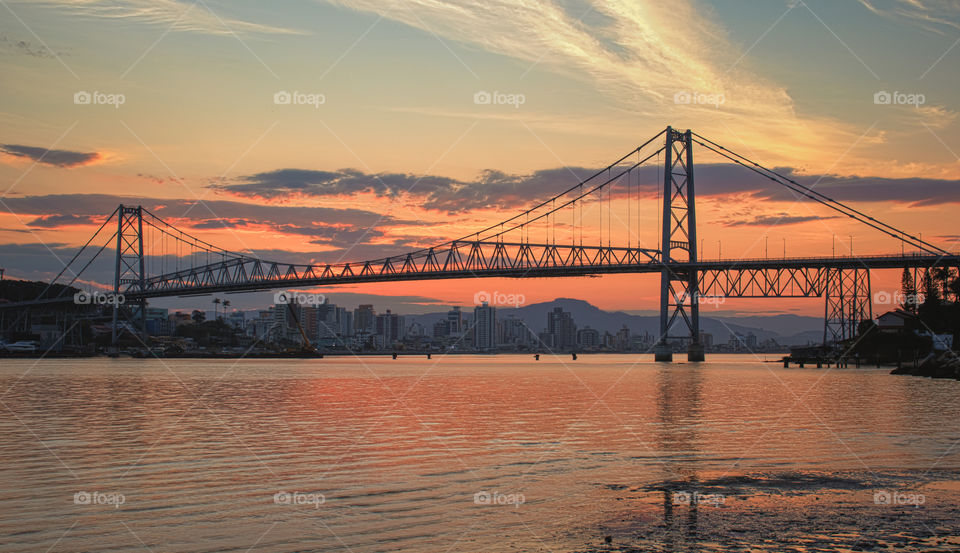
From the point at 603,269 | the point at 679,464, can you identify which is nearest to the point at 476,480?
the point at 679,464

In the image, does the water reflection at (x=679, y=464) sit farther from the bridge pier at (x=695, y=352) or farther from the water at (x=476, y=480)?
the bridge pier at (x=695, y=352)

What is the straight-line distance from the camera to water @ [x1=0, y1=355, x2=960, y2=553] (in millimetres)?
12812

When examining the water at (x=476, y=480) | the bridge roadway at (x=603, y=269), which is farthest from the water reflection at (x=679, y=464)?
the bridge roadway at (x=603, y=269)

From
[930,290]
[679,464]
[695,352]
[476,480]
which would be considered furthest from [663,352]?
[476,480]

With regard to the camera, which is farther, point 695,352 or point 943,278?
point 695,352

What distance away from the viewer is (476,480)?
57.9 ft

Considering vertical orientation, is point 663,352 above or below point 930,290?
below

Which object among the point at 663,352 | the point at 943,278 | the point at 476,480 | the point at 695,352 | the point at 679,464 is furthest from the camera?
the point at 663,352

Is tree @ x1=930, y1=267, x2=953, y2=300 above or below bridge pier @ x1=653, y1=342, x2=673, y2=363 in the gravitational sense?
above

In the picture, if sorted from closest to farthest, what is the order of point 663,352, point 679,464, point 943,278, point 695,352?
point 679,464, point 943,278, point 695,352, point 663,352

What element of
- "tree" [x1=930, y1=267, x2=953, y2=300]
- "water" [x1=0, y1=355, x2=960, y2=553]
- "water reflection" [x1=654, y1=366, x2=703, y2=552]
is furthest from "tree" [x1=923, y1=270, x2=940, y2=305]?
"water" [x1=0, y1=355, x2=960, y2=553]

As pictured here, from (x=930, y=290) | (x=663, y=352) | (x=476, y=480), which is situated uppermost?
(x=930, y=290)

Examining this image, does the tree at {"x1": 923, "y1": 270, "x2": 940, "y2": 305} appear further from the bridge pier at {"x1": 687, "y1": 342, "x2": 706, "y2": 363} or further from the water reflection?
the water reflection

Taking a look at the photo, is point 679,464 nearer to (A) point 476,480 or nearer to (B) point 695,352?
(A) point 476,480
